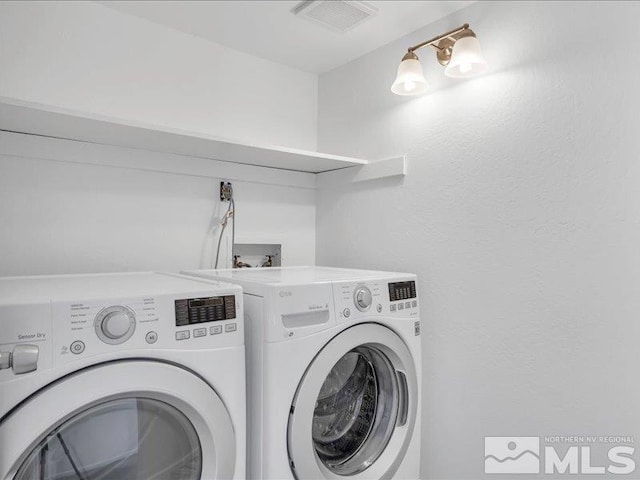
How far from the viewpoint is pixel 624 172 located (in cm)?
136

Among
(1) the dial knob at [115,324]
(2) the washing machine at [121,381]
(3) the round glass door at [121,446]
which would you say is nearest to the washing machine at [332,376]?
(2) the washing machine at [121,381]

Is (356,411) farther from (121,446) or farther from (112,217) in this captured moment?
(112,217)

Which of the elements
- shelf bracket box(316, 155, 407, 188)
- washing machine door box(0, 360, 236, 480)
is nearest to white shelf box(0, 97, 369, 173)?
shelf bracket box(316, 155, 407, 188)

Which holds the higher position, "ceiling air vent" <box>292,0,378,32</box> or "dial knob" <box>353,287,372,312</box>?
"ceiling air vent" <box>292,0,378,32</box>

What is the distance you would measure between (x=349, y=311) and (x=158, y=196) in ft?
3.55

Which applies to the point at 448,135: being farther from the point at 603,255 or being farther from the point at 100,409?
the point at 100,409

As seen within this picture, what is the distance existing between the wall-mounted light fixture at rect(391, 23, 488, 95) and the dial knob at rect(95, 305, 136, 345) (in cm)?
139

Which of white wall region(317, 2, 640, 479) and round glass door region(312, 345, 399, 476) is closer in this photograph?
white wall region(317, 2, 640, 479)

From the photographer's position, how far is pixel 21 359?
853 mm

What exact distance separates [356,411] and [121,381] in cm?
97

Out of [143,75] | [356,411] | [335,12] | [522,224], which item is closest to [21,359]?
[356,411]

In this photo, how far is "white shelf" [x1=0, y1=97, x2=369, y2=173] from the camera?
4.60 feet

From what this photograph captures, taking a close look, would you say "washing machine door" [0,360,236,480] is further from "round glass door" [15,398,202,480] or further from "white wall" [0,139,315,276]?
"white wall" [0,139,315,276]

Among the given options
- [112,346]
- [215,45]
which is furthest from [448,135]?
[112,346]
